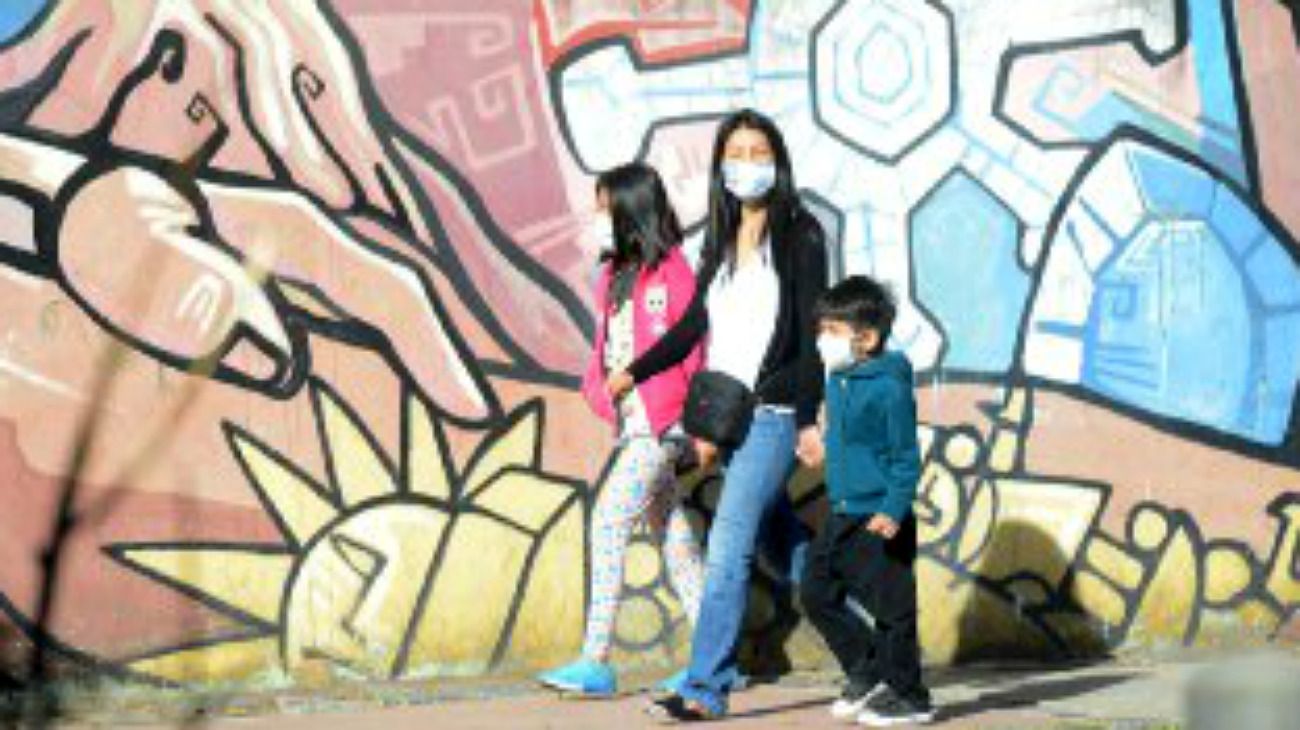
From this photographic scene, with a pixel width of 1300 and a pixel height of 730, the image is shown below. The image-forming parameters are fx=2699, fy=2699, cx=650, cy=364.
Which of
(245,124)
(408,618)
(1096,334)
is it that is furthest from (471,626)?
(1096,334)

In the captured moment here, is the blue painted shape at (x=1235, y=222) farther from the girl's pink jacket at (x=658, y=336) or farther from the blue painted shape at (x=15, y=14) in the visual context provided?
the blue painted shape at (x=15, y=14)

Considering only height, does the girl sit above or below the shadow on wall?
above

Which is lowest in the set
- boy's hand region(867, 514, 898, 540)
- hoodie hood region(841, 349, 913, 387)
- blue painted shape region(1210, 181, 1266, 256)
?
boy's hand region(867, 514, 898, 540)

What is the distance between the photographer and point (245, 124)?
831 cm

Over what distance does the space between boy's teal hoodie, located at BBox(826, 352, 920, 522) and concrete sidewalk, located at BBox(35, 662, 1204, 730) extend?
0.67m

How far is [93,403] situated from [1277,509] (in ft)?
13.9

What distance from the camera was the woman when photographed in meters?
7.74

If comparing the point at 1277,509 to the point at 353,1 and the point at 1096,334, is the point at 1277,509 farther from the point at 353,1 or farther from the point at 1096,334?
the point at 353,1

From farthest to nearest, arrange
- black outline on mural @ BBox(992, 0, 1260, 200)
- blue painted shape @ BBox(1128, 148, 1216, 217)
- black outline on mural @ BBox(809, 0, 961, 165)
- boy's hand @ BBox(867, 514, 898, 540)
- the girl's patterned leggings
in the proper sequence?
1. blue painted shape @ BBox(1128, 148, 1216, 217)
2. black outline on mural @ BBox(992, 0, 1260, 200)
3. black outline on mural @ BBox(809, 0, 961, 165)
4. the girl's patterned leggings
5. boy's hand @ BBox(867, 514, 898, 540)

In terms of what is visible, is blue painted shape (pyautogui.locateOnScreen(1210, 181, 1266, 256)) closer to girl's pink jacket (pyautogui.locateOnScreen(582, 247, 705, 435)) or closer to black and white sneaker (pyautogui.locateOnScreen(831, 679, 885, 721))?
girl's pink jacket (pyautogui.locateOnScreen(582, 247, 705, 435))

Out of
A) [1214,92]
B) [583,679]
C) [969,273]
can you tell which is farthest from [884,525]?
[1214,92]

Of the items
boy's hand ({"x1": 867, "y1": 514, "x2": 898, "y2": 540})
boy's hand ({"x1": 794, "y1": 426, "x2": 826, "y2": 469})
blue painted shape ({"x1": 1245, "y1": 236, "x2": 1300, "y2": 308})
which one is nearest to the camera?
boy's hand ({"x1": 867, "y1": 514, "x2": 898, "y2": 540})

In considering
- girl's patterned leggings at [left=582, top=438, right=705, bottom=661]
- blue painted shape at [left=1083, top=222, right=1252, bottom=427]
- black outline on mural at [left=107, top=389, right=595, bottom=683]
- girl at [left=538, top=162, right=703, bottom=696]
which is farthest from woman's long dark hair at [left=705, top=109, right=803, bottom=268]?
blue painted shape at [left=1083, top=222, right=1252, bottom=427]

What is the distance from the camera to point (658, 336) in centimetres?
834
